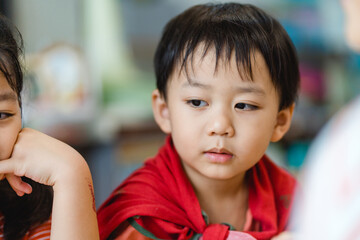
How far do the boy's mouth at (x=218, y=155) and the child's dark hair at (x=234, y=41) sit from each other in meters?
0.14

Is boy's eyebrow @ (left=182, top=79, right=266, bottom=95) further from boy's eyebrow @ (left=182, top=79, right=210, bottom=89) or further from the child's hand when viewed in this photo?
the child's hand

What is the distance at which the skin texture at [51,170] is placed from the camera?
0.70 m

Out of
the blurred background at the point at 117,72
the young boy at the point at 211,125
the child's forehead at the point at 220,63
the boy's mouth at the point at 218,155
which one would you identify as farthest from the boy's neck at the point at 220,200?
the blurred background at the point at 117,72

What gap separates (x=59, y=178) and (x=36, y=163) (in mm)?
42

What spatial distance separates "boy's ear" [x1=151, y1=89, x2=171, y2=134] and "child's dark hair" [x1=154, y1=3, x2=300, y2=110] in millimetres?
18

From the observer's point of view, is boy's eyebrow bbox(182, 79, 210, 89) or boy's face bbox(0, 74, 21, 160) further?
boy's eyebrow bbox(182, 79, 210, 89)

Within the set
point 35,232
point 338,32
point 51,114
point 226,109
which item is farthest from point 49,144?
point 338,32

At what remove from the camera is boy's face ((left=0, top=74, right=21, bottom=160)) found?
0.69m

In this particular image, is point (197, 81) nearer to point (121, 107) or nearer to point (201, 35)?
point (201, 35)

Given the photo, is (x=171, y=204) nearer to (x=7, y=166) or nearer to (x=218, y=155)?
(x=218, y=155)

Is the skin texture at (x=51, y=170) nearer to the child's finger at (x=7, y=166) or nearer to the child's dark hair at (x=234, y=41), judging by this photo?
the child's finger at (x=7, y=166)

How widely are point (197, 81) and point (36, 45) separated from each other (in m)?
2.04

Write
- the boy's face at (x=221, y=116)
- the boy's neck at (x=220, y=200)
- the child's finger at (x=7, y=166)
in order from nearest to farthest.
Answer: the child's finger at (x=7, y=166) → the boy's face at (x=221, y=116) → the boy's neck at (x=220, y=200)

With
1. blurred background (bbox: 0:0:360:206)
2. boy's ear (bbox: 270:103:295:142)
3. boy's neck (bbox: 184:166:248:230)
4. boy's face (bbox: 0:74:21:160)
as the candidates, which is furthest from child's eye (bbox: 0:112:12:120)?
blurred background (bbox: 0:0:360:206)
